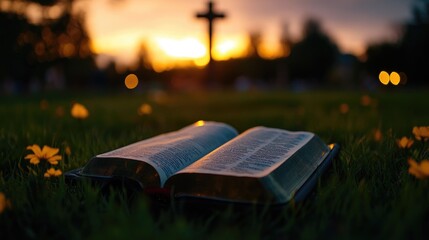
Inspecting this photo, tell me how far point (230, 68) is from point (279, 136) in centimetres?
5594

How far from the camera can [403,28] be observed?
1531 inches

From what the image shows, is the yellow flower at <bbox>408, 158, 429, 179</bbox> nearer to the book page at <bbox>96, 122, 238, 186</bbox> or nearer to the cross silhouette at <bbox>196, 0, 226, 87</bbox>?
the book page at <bbox>96, 122, 238, 186</bbox>

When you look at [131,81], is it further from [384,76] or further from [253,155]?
[253,155]

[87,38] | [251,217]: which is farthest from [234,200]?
[87,38]

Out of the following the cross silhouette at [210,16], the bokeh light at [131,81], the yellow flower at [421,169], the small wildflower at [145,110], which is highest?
the cross silhouette at [210,16]

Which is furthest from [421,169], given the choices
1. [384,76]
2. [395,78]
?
[395,78]

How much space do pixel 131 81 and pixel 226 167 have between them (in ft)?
190

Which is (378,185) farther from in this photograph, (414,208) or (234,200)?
(234,200)

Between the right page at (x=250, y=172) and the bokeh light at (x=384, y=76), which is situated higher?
the right page at (x=250, y=172)

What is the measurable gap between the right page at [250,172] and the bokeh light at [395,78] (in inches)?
1445

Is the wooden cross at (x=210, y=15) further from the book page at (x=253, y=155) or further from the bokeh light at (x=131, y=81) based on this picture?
the bokeh light at (x=131, y=81)

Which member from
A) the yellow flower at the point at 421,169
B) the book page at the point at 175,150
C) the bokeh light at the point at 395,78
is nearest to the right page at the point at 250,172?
the book page at the point at 175,150

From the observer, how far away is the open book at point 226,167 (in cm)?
181

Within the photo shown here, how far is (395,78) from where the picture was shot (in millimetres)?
38781
